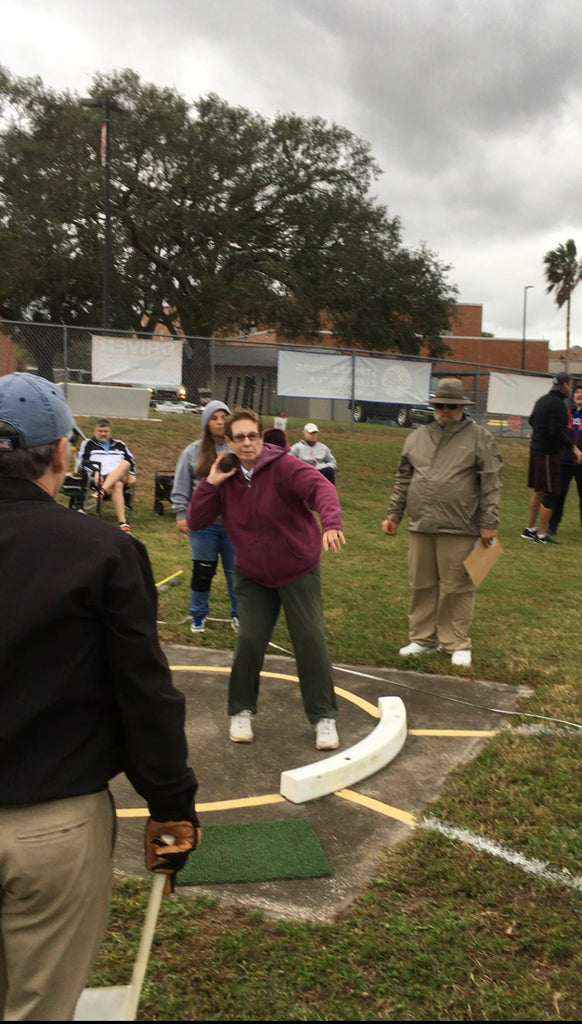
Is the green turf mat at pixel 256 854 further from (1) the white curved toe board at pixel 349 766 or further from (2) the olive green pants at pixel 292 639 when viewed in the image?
(2) the olive green pants at pixel 292 639

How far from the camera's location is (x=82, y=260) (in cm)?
2730

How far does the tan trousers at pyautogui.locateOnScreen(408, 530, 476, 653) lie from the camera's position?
6.39m

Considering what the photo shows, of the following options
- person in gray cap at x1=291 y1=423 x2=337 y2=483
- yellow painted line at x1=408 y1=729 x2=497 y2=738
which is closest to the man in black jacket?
person in gray cap at x1=291 y1=423 x2=337 y2=483

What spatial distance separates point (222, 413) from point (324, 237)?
24044 mm

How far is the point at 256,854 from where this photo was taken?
3.69 meters

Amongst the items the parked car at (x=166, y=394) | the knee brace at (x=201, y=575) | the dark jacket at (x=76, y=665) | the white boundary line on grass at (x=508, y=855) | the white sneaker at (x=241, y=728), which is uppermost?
the parked car at (x=166, y=394)

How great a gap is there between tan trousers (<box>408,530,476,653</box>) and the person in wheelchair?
18.4 feet

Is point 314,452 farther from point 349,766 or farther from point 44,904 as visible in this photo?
point 44,904

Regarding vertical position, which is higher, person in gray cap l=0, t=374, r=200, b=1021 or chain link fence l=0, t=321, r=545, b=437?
chain link fence l=0, t=321, r=545, b=437

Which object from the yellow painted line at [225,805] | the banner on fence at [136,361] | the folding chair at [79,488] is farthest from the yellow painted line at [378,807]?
the banner on fence at [136,361]

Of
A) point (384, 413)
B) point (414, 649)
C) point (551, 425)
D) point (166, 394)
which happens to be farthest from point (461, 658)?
point (384, 413)

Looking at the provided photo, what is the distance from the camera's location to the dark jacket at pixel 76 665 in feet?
6.03

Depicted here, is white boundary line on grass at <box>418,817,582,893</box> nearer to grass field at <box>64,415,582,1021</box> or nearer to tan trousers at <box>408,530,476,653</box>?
grass field at <box>64,415,582,1021</box>

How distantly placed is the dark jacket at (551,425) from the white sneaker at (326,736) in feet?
25.0
